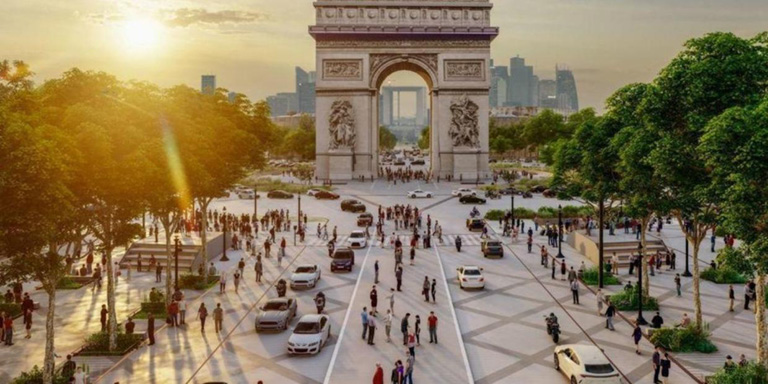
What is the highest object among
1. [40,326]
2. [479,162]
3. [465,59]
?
[465,59]

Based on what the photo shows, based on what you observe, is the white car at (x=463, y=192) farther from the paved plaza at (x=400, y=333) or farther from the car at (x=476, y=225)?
the paved plaza at (x=400, y=333)

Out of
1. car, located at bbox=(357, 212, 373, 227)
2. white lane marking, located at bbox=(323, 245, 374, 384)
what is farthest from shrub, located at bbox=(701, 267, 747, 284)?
car, located at bbox=(357, 212, 373, 227)

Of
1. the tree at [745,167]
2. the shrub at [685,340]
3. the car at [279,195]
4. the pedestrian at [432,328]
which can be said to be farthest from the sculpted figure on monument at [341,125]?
the tree at [745,167]

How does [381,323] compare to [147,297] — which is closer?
[381,323]

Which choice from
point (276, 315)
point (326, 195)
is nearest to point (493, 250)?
point (276, 315)

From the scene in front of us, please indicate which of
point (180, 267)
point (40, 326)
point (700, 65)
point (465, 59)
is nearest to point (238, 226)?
point (180, 267)

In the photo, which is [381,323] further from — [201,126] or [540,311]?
[201,126]
